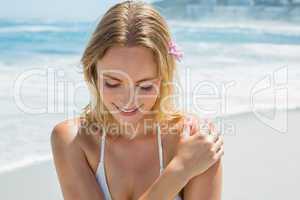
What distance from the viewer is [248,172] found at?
8.19 ft

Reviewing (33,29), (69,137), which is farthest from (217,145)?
(33,29)

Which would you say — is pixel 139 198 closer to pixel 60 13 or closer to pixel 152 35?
pixel 152 35

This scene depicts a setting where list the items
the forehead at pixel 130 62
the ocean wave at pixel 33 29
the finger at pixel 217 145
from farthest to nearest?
1. the ocean wave at pixel 33 29
2. the finger at pixel 217 145
3. the forehead at pixel 130 62

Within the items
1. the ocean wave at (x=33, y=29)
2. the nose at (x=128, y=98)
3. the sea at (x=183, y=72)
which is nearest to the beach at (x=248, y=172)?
the sea at (x=183, y=72)

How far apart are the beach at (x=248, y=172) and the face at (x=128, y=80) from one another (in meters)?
0.85

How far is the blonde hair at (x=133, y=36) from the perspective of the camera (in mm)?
1563

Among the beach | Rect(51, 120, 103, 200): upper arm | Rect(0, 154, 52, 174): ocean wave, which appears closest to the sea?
Rect(0, 154, 52, 174): ocean wave

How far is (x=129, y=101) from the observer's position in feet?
5.11

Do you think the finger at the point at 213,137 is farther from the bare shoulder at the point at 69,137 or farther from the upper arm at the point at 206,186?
the bare shoulder at the point at 69,137

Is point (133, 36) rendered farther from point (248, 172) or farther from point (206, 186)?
point (248, 172)

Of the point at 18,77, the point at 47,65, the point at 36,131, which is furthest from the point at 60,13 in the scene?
the point at 36,131

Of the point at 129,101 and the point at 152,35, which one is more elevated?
the point at 152,35

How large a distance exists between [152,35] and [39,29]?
765 cm

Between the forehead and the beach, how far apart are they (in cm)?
91
